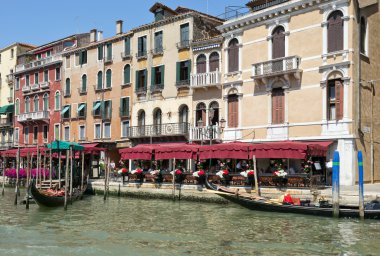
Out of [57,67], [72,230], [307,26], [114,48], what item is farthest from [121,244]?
[57,67]

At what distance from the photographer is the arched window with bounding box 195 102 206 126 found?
28328mm

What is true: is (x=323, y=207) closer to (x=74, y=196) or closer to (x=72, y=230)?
(x=72, y=230)

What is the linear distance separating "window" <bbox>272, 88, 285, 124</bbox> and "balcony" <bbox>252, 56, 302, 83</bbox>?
797 mm

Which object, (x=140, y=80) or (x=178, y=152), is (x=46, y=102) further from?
(x=178, y=152)

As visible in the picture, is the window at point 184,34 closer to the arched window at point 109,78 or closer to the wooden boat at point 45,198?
the arched window at point 109,78

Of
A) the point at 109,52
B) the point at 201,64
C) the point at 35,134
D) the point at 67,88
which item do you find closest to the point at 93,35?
the point at 109,52

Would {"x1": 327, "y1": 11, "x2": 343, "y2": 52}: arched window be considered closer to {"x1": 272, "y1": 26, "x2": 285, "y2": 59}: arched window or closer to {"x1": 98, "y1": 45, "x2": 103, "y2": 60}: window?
{"x1": 272, "y1": 26, "x2": 285, "y2": 59}: arched window

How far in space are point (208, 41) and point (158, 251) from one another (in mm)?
17180

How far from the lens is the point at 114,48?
34531 millimetres

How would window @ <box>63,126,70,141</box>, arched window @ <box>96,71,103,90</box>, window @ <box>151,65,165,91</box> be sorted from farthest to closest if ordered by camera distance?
1. window @ <box>63,126,70,141</box>
2. arched window @ <box>96,71,103,90</box>
3. window @ <box>151,65,165,91</box>

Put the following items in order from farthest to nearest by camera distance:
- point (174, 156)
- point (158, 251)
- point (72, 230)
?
point (174, 156) → point (72, 230) → point (158, 251)

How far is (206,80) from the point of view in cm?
2772

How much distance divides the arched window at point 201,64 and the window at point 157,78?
2983mm

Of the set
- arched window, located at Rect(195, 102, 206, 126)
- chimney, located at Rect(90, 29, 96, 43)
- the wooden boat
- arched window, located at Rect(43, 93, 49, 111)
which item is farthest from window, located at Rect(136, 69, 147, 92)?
the wooden boat
